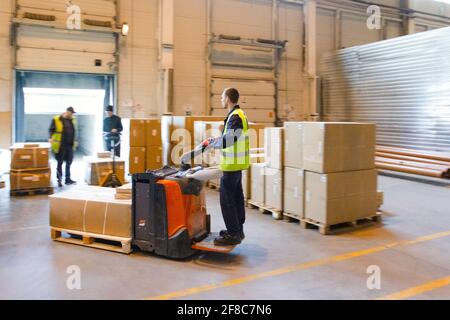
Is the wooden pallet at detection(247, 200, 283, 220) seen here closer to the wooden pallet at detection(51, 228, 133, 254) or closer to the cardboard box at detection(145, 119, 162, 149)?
the wooden pallet at detection(51, 228, 133, 254)

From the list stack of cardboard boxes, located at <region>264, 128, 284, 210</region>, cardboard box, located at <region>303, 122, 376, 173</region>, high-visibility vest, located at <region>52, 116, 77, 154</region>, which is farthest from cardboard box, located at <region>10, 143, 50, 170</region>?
cardboard box, located at <region>303, 122, 376, 173</region>

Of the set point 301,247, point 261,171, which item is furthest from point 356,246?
point 261,171

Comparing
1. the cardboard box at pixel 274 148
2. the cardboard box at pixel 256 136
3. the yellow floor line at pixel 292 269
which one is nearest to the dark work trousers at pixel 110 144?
the cardboard box at pixel 256 136

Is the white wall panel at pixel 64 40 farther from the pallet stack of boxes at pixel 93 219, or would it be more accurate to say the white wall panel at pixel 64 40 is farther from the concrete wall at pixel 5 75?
the pallet stack of boxes at pixel 93 219

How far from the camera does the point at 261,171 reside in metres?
6.41

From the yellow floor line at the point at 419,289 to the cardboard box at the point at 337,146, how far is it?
6.38 feet

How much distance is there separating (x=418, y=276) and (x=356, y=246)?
3.18 feet

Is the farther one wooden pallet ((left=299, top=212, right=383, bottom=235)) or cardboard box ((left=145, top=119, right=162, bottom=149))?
cardboard box ((left=145, top=119, right=162, bottom=149))

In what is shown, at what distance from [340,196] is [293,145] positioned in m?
0.98

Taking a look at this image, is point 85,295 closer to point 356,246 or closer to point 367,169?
point 356,246

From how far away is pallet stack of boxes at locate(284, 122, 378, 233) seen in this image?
17.4 ft

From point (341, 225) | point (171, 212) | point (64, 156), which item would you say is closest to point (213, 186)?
point (64, 156)

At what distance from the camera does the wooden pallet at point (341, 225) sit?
5.30m

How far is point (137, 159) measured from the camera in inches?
376
